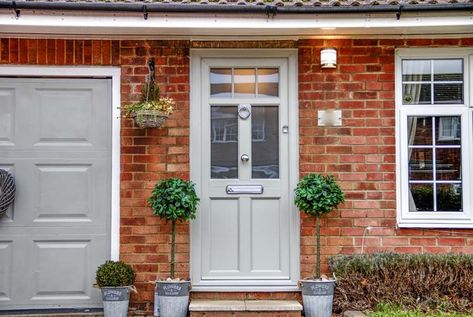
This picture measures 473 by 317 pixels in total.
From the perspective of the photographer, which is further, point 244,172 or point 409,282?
point 244,172

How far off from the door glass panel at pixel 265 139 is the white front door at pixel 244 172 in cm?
1

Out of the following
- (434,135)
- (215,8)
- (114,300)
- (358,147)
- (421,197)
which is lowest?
(114,300)

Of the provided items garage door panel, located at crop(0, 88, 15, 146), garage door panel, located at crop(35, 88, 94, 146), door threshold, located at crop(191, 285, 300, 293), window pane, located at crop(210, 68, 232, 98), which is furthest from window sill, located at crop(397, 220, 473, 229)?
garage door panel, located at crop(0, 88, 15, 146)

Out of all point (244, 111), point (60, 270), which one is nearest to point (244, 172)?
point (244, 111)

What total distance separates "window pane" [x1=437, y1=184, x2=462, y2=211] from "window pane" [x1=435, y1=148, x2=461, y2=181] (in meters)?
0.09

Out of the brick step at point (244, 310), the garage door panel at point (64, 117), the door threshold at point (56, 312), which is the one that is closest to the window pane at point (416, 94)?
the brick step at point (244, 310)

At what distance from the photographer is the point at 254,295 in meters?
6.02

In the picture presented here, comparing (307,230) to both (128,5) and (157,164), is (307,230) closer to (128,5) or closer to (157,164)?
(157,164)

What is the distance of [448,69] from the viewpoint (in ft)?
20.2

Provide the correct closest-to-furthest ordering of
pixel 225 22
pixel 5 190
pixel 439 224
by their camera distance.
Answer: pixel 225 22
pixel 5 190
pixel 439 224

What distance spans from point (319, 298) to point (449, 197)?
1787mm

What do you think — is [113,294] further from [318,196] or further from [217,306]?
[318,196]

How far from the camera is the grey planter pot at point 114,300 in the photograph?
5562mm

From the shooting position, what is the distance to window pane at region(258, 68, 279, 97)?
6.19 m
